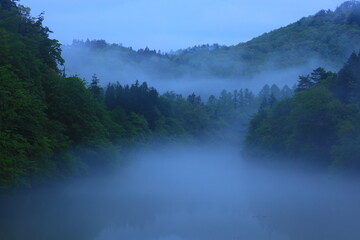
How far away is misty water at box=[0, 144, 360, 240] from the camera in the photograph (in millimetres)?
19922

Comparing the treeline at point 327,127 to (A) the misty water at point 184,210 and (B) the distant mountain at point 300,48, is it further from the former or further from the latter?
(B) the distant mountain at point 300,48

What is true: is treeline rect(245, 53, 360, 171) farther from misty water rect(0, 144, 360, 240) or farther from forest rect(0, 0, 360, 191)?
misty water rect(0, 144, 360, 240)

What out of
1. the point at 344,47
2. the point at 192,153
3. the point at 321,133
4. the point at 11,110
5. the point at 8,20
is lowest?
the point at 192,153

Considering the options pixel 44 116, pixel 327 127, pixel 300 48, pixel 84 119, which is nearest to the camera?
pixel 44 116

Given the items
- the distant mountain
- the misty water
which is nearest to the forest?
the misty water

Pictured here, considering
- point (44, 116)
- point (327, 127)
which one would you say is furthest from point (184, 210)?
point (327, 127)

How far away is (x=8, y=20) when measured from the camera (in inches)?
1249

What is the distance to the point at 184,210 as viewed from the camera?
25.4 m

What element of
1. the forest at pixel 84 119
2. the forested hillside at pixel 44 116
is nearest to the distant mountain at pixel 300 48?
the forest at pixel 84 119

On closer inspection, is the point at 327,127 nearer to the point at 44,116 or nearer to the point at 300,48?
the point at 44,116

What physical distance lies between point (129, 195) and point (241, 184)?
43.6 ft

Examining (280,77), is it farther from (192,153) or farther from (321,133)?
(321,133)

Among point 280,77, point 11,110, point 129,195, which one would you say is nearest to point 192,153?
point 129,195

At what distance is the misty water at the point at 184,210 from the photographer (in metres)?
19.9
